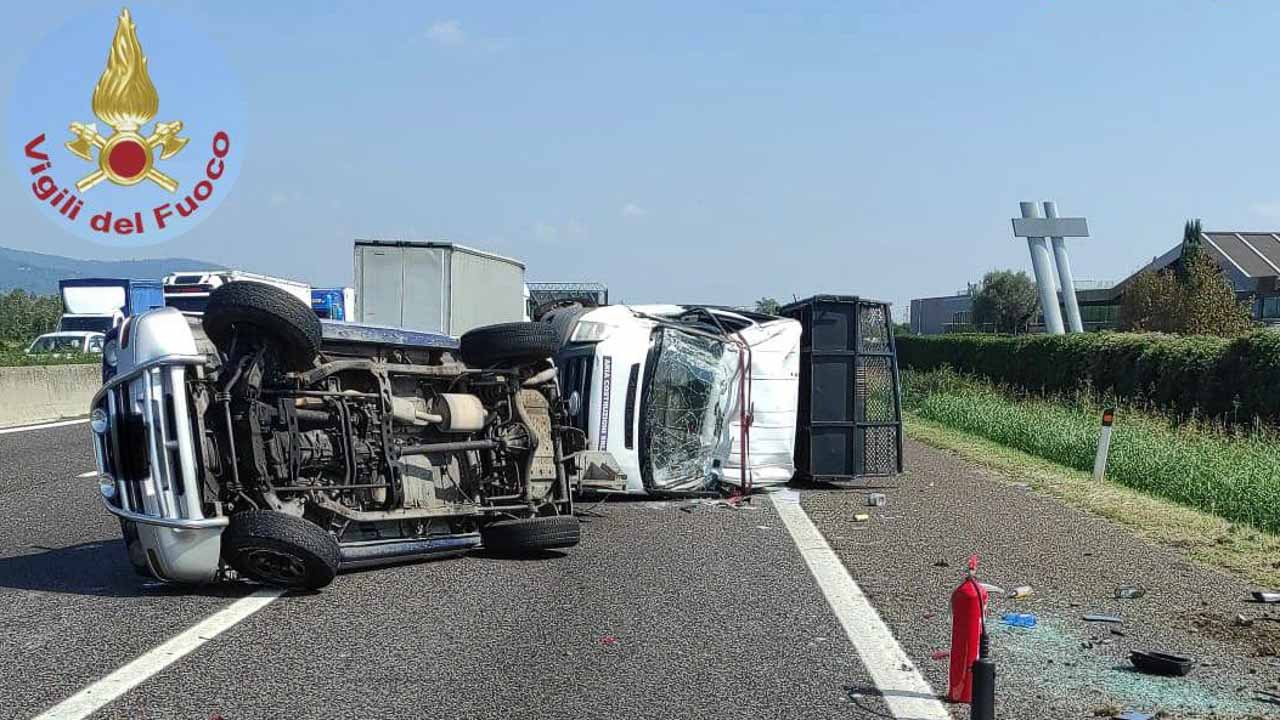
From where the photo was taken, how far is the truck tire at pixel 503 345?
967cm

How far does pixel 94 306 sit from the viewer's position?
36.4 meters

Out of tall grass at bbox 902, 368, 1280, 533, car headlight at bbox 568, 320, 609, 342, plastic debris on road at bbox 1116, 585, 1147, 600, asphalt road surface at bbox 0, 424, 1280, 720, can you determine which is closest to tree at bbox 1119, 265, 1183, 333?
tall grass at bbox 902, 368, 1280, 533

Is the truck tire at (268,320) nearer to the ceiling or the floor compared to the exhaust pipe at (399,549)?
nearer to the ceiling

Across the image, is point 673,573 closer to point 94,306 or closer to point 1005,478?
point 1005,478

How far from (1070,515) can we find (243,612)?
8100mm

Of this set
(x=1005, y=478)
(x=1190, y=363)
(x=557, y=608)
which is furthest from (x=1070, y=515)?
(x=1190, y=363)

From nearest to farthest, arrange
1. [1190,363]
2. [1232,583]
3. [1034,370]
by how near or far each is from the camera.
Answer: [1232,583]
[1190,363]
[1034,370]

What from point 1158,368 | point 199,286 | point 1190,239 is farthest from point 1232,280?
point 199,286

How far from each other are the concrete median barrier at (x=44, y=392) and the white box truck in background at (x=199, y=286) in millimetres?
2377

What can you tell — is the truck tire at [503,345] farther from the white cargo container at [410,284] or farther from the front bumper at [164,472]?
the white cargo container at [410,284]

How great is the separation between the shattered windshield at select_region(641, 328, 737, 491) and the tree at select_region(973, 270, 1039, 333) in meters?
70.4

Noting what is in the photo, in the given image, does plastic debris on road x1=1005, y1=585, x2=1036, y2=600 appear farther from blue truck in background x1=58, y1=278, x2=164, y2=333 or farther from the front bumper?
blue truck in background x1=58, y1=278, x2=164, y2=333

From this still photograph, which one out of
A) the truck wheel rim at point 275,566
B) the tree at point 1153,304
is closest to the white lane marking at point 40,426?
the truck wheel rim at point 275,566

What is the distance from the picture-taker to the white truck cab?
500 inches
